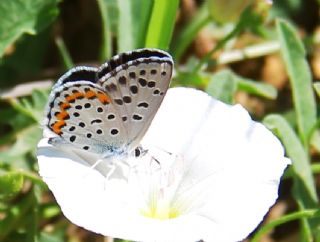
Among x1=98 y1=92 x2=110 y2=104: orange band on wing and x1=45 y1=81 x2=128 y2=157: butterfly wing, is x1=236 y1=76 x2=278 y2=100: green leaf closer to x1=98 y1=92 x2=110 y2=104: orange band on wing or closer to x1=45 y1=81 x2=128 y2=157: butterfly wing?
x1=45 y1=81 x2=128 y2=157: butterfly wing

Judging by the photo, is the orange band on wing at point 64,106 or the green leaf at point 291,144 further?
the green leaf at point 291,144

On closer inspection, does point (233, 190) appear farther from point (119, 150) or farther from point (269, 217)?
point (269, 217)

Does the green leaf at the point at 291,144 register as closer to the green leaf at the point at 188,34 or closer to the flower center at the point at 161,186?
the flower center at the point at 161,186

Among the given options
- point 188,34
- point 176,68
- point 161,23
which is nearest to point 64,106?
point 161,23

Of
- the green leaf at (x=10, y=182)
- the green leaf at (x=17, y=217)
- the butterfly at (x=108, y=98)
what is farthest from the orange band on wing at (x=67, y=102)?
the green leaf at (x=17, y=217)

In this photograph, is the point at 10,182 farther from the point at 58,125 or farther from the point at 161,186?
the point at 161,186

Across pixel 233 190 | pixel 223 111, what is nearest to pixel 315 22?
pixel 223 111
